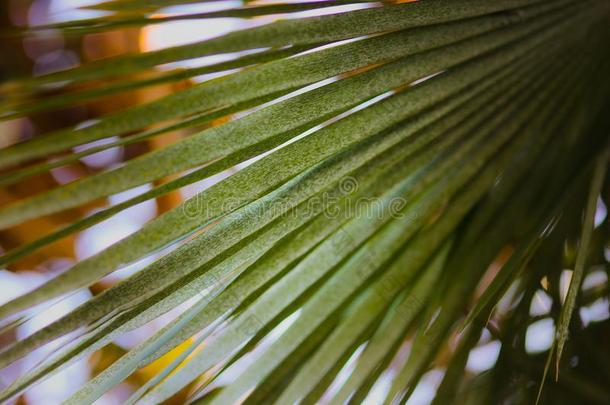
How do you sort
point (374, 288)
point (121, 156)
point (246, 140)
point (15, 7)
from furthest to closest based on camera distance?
point (121, 156)
point (15, 7)
point (374, 288)
point (246, 140)

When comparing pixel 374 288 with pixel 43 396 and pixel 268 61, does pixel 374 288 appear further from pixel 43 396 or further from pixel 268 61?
pixel 43 396

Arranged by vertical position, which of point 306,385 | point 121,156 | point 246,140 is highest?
point 246,140

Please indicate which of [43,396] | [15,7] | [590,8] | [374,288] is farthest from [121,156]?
[590,8]

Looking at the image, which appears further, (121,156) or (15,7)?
(121,156)

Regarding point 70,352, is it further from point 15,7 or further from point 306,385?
point 15,7

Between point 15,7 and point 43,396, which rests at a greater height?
point 15,7

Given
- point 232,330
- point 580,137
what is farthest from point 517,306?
point 232,330

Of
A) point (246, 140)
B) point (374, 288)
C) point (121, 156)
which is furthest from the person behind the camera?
point (121, 156)
